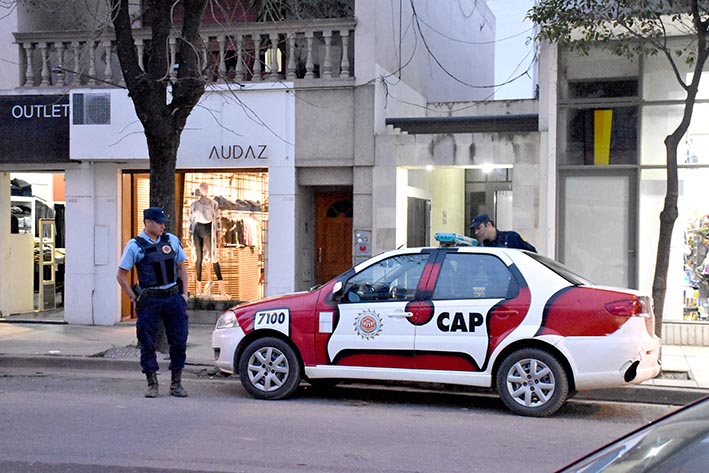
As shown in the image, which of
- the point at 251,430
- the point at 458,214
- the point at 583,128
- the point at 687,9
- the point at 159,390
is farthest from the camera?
the point at 458,214

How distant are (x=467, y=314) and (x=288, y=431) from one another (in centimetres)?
209

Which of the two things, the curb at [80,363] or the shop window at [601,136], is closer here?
the curb at [80,363]

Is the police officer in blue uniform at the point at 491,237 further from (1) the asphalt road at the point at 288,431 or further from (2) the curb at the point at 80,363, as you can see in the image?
(2) the curb at the point at 80,363

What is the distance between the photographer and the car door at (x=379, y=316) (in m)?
8.21

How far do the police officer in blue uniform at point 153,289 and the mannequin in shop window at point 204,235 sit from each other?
19.0ft

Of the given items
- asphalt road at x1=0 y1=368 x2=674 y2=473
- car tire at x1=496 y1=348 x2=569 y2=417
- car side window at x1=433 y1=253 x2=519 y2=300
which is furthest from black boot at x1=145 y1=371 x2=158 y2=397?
car tire at x1=496 y1=348 x2=569 y2=417

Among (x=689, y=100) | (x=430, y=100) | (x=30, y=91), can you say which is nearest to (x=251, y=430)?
(x=689, y=100)

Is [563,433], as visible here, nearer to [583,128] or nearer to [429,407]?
[429,407]

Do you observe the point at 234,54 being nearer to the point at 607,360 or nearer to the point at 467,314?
the point at 467,314

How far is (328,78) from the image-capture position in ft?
44.7

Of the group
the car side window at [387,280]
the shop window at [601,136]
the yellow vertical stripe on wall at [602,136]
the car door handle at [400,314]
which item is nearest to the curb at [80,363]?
the car side window at [387,280]

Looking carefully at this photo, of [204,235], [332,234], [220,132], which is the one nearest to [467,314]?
[332,234]

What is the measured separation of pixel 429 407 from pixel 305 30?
752cm

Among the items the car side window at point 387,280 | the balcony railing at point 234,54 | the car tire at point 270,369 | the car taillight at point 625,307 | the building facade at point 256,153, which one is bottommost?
the car tire at point 270,369
